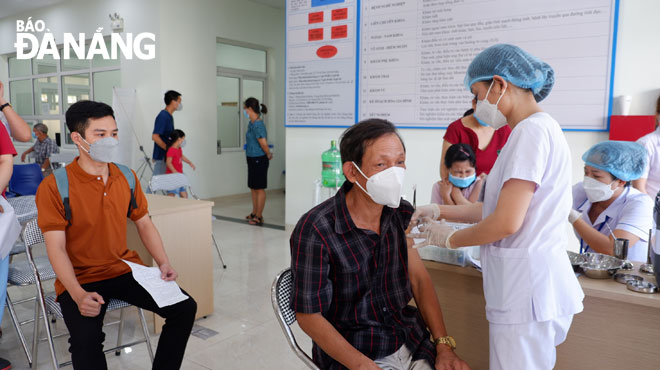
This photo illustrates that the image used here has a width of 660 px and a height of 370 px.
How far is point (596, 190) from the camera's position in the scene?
1.94 meters

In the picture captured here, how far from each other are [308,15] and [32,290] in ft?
11.8

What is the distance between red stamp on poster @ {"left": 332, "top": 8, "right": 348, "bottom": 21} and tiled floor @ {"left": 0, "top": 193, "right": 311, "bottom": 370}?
95.6 inches

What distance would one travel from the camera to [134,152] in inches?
272

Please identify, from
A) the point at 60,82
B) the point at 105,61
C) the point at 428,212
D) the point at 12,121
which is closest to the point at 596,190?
the point at 428,212

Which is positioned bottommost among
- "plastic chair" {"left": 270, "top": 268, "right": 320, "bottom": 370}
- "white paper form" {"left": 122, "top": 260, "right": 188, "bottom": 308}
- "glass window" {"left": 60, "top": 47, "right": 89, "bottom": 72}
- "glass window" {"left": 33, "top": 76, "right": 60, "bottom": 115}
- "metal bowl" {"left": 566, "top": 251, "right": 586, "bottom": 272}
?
"white paper form" {"left": 122, "top": 260, "right": 188, "bottom": 308}

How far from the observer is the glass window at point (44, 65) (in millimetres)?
8516

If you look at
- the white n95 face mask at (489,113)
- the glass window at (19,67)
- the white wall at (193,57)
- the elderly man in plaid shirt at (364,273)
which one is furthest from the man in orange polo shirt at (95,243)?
the glass window at (19,67)

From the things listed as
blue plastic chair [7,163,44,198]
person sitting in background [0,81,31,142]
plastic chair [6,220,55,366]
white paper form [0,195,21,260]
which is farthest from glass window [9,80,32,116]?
white paper form [0,195,21,260]

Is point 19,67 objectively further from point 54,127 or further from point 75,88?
point 75,88

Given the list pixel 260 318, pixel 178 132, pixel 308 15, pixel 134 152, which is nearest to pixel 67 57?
pixel 134 152

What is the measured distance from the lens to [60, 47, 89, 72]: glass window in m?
7.90

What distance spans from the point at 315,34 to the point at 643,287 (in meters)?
4.19

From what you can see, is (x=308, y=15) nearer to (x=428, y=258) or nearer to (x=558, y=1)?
(x=558, y=1)

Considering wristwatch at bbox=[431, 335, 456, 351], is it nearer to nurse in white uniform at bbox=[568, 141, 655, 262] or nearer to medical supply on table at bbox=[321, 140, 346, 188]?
nurse in white uniform at bbox=[568, 141, 655, 262]
